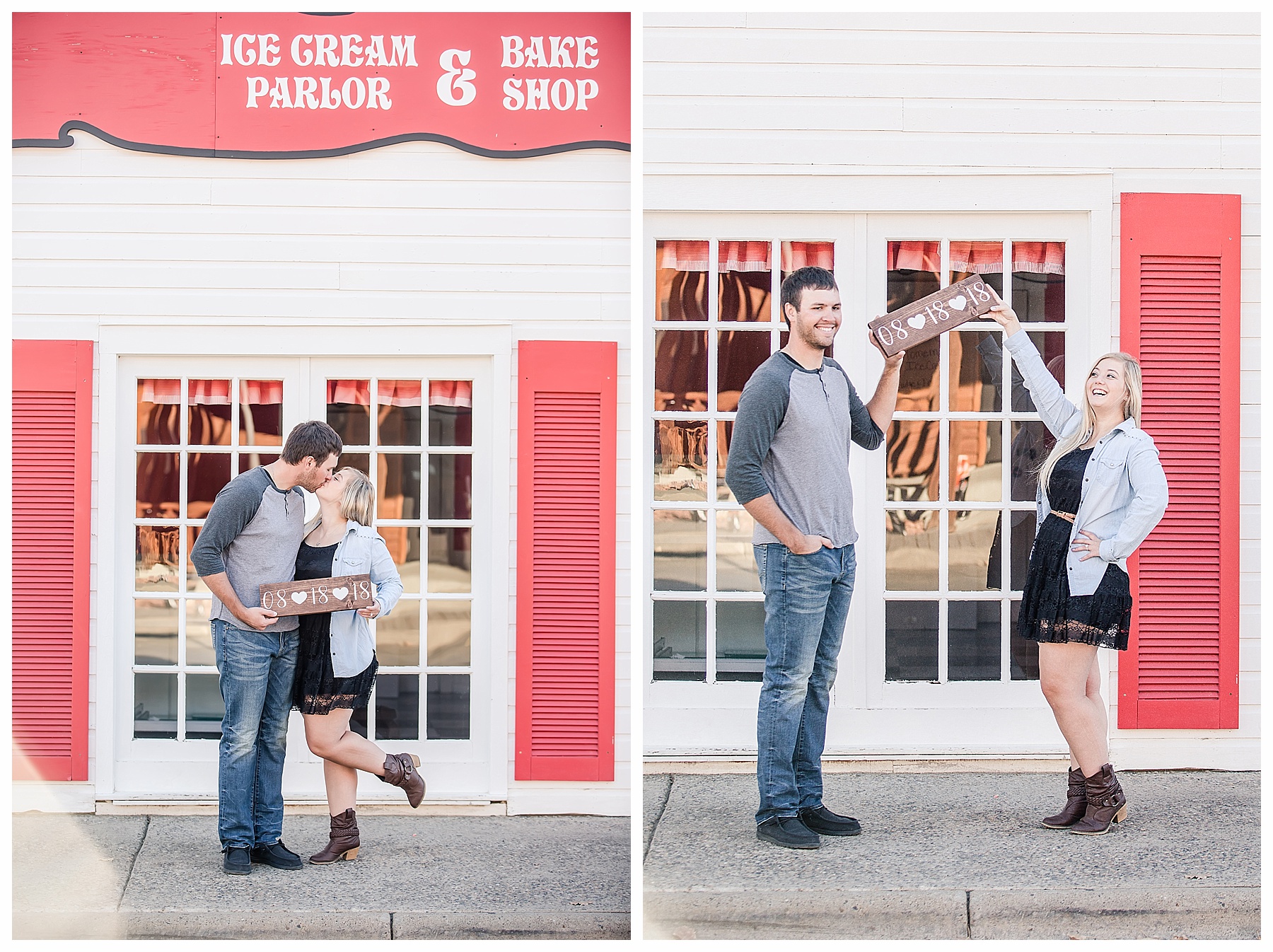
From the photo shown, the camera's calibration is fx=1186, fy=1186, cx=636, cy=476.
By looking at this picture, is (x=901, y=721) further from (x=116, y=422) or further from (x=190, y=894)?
(x=116, y=422)

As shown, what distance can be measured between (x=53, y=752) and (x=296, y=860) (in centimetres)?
100

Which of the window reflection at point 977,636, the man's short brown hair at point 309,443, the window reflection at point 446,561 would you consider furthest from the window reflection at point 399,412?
the window reflection at point 977,636

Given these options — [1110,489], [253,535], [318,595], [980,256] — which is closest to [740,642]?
[1110,489]

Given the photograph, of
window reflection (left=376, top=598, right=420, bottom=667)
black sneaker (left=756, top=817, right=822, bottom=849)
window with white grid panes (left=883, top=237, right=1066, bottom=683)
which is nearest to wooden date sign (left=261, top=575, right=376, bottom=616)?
window reflection (left=376, top=598, right=420, bottom=667)

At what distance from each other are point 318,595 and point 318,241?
121 centimetres

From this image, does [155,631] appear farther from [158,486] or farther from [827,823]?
[827,823]

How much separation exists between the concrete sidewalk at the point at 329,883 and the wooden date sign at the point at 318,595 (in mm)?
825

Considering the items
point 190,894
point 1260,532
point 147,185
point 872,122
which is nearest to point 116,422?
point 147,185

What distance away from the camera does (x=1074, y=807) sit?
11.7 ft

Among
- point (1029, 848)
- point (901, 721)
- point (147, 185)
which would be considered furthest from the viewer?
point (901, 721)

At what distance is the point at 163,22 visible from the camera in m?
3.74

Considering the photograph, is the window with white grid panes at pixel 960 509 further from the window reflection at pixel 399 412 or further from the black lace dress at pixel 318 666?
the black lace dress at pixel 318 666

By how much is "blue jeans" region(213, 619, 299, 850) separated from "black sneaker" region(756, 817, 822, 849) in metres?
1.52

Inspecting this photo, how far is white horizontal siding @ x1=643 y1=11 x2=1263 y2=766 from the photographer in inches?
157
